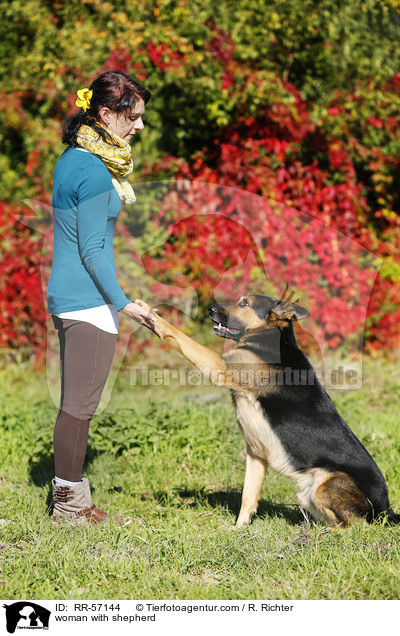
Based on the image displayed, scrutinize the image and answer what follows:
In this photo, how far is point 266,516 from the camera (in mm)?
3811

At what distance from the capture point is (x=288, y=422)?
3.64 metres

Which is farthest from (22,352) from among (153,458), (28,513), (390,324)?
(390,324)

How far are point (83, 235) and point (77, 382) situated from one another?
0.85 m

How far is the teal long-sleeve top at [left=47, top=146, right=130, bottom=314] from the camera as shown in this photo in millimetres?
3125

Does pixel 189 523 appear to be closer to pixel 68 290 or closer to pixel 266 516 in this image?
pixel 266 516

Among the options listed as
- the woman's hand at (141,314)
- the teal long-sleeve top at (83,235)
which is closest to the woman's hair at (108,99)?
the teal long-sleeve top at (83,235)

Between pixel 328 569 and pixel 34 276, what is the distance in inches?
204

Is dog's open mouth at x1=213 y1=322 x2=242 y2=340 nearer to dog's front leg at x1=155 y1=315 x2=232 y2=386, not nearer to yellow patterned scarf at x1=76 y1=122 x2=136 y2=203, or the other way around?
dog's front leg at x1=155 y1=315 x2=232 y2=386

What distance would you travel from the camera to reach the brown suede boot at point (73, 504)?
353 cm

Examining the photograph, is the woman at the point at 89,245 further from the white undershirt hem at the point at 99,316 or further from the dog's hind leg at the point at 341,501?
the dog's hind leg at the point at 341,501

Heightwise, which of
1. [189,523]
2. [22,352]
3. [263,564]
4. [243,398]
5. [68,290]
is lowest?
[22,352]

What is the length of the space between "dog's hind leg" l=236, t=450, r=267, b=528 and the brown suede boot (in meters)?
0.92

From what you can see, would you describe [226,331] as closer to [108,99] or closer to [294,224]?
[108,99]
